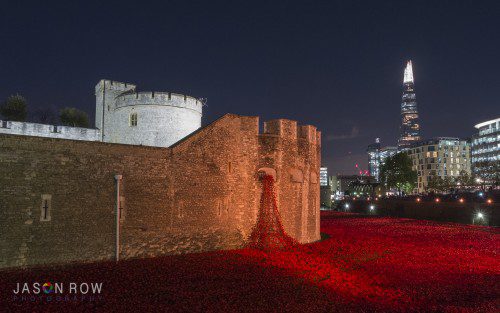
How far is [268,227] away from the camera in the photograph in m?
23.6

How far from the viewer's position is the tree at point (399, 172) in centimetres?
11569

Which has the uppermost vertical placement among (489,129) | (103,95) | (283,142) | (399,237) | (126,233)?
(489,129)

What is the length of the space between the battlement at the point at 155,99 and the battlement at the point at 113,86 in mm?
3905

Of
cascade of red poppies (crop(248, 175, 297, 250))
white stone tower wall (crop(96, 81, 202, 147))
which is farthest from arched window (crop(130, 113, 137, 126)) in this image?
cascade of red poppies (crop(248, 175, 297, 250))

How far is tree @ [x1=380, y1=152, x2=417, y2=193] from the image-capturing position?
116m

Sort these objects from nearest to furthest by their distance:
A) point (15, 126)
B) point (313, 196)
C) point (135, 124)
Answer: point (313, 196)
point (135, 124)
point (15, 126)

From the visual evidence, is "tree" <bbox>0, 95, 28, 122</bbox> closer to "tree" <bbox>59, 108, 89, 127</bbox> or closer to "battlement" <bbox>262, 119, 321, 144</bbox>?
"tree" <bbox>59, 108, 89, 127</bbox>

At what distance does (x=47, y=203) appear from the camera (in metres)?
16.6

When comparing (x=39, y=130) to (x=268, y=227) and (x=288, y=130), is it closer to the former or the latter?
(x=288, y=130)

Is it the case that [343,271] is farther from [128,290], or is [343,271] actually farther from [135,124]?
[135,124]

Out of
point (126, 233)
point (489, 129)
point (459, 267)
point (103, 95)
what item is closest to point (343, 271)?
point (459, 267)

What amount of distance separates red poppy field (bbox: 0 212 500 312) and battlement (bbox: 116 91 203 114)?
13.1 m

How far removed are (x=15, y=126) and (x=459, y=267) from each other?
3260 centimetres

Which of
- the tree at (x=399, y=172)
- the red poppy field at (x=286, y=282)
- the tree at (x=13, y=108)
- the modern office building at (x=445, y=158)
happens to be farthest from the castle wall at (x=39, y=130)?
the modern office building at (x=445, y=158)
